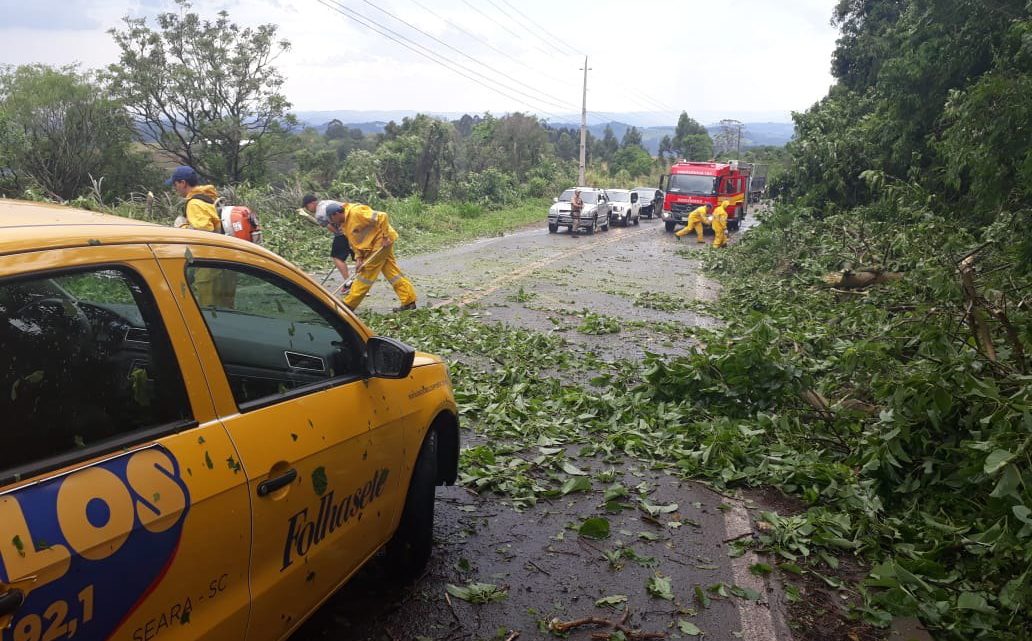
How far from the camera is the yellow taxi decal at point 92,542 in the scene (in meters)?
1.69

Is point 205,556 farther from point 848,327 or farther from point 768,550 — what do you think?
point 848,327

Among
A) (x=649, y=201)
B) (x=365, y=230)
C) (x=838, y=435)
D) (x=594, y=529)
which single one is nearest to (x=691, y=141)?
(x=649, y=201)

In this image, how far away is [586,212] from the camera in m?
27.0

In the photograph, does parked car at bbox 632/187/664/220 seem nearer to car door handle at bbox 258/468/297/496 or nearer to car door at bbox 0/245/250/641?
car door handle at bbox 258/468/297/496

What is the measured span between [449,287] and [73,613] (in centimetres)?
1159

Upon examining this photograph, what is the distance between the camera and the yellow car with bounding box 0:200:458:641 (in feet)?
5.93

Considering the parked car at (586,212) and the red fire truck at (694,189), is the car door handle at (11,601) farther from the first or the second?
the red fire truck at (694,189)

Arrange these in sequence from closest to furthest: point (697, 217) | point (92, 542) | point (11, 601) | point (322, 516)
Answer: point (11, 601) → point (92, 542) → point (322, 516) → point (697, 217)

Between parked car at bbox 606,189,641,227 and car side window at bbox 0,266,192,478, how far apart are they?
96.0ft

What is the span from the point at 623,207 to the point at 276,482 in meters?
30.2

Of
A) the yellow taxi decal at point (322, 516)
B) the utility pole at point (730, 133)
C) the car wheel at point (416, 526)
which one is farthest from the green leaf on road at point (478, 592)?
the utility pole at point (730, 133)

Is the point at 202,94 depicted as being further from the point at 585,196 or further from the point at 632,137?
the point at 632,137

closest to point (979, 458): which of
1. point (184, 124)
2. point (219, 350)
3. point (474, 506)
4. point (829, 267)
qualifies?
point (474, 506)

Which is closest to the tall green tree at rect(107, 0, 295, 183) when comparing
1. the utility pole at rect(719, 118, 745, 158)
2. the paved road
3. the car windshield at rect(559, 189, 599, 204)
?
the car windshield at rect(559, 189, 599, 204)
